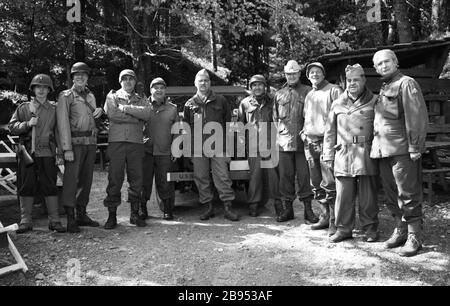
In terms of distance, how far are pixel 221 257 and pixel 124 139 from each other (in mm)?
2181

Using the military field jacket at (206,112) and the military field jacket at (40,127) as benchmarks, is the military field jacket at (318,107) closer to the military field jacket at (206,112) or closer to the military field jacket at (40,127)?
the military field jacket at (206,112)

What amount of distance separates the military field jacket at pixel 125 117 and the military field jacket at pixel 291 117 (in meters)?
1.96

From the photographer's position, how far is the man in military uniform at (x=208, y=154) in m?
6.62

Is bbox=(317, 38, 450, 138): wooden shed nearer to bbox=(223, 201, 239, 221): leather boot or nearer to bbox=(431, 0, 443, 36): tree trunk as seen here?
bbox=(223, 201, 239, 221): leather boot

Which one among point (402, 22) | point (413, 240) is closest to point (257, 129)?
point (413, 240)

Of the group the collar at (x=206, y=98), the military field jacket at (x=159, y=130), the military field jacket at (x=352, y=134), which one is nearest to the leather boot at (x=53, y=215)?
the military field jacket at (x=159, y=130)

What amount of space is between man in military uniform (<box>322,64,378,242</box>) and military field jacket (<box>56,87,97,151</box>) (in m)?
3.23

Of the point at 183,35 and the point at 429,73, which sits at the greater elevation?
the point at 183,35

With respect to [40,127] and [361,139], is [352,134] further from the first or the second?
[40,127]

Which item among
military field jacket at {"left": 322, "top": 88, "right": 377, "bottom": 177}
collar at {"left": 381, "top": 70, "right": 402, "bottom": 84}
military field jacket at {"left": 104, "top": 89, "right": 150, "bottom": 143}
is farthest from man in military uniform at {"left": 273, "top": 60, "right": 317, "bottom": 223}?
military field jacket at {"left": 104, "top": 89, "right": 150, "bottom": 143}

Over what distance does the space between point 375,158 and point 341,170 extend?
0.44 m

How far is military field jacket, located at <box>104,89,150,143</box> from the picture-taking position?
596 centimetres

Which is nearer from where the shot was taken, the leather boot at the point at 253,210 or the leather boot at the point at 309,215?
the leather boot at the point at 309,215

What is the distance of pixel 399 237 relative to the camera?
16.8 ft
